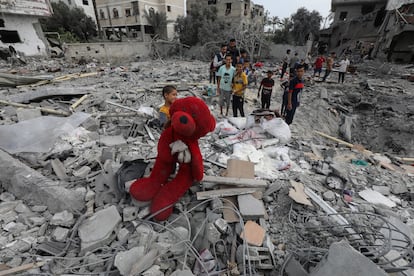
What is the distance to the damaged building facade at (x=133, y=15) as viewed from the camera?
2502cm

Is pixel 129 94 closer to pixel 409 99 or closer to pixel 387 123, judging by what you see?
pixel 387 123

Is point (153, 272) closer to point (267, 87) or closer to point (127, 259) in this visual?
point (127, 259)

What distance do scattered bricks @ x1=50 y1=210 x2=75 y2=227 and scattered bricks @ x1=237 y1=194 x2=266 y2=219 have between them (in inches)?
74.2

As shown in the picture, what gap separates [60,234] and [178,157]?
143cm

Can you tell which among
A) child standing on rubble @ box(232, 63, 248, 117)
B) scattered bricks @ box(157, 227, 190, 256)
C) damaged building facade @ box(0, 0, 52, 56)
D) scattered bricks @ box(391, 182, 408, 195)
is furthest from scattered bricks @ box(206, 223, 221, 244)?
damaged building facade @ box(0, 0, 52, 56)

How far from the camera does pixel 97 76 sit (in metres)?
9.94

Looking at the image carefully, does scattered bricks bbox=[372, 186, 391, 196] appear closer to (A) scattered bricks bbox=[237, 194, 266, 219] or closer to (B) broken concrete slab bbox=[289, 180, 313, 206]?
(B) broken concrete slab bbox=[289, 180, 313, 206]

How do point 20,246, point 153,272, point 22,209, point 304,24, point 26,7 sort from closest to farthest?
point 153,272
point 20,246
point 22,209
point 26,7
point 304,24

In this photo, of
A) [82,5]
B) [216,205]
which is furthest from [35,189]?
[82,5]

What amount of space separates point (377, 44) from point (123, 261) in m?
23.1

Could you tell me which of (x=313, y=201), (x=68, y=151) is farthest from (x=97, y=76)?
(x=313, y=201)

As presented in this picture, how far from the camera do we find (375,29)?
1858 centimetres

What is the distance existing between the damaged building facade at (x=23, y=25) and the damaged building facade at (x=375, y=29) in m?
26.2

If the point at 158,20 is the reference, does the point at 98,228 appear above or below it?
below
